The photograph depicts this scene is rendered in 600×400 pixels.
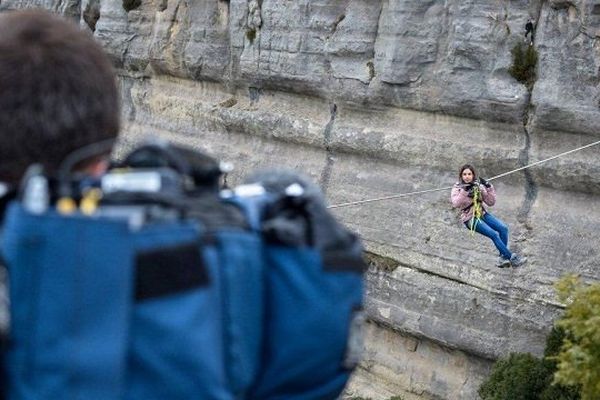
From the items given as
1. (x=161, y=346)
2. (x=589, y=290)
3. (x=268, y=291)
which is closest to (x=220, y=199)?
(x=268, y=291)

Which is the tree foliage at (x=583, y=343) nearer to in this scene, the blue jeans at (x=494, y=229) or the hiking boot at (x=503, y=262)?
the blue jeans at (x=494, y=229)

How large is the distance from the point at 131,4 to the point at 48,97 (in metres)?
18.3

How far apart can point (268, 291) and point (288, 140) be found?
14.0 meters

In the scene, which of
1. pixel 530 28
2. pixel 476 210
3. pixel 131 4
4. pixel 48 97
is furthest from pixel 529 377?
pixel 131 4

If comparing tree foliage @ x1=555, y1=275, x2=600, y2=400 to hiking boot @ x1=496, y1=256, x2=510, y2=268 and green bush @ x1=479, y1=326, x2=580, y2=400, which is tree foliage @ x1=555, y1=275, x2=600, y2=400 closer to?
green bush @ x1=479, y1=326, x2=580, y2=400

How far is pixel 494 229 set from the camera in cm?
1177

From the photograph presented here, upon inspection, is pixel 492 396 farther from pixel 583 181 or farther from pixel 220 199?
pixel 220 199

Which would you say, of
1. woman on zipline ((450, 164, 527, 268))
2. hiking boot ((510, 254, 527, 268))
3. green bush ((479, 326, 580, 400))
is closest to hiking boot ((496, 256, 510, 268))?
hiking boot ((510, 254, 527, 268))

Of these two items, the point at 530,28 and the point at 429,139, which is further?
the point at 429,139

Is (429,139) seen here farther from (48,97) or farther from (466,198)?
(48,97)

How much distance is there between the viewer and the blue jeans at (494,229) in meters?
11.6

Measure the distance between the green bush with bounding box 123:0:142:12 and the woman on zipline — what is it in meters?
9.72

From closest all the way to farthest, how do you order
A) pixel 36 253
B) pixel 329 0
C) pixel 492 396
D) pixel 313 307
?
pixel 36 253 → pixel 313 307 → pixel 492 396 → pixel 329 0

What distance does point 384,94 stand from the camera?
562 inches
